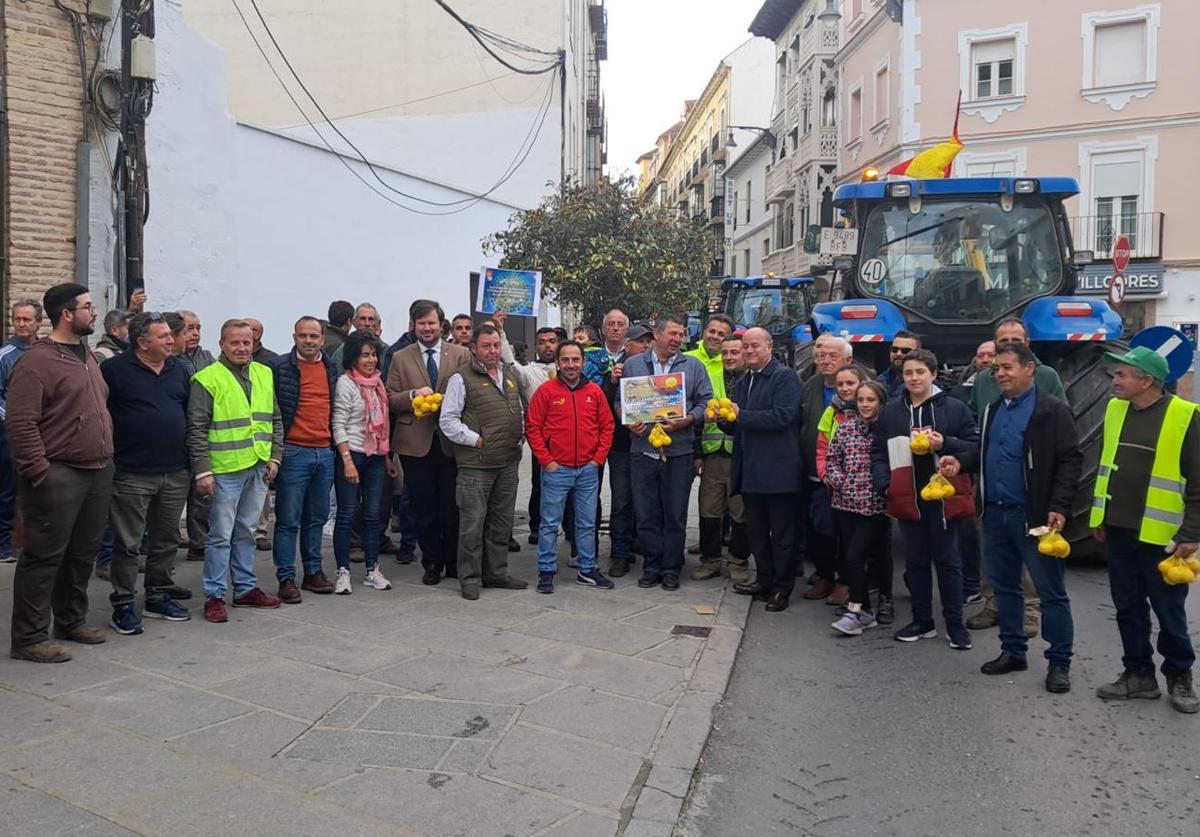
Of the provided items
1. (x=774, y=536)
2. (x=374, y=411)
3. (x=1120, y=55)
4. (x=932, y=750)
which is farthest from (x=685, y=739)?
(x=1120, y=55)

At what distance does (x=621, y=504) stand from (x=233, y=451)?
2974 millimetres

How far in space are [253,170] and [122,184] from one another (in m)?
2.98

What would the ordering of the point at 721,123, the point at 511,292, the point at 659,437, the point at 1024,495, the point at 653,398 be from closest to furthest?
the point at 1024,495
the point at 659,437
the point at 653,398
the point at 511,292
the point at 721,123

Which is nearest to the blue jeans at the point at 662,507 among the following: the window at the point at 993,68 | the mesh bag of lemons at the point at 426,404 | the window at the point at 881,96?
the mesh bag of lemons at the point at 426,404

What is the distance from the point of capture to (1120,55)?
25.8 meters

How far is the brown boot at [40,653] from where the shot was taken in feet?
18.5

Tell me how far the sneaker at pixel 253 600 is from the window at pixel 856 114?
92.5ft

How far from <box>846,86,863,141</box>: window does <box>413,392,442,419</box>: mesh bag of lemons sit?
26931 millimetres

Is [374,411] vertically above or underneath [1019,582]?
above

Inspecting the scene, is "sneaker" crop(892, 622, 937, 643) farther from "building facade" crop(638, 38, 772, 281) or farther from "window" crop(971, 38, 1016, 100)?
"building facade" crop(638, 38, 772, 281)

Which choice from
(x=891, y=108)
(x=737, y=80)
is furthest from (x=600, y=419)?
(x=737, y=80)

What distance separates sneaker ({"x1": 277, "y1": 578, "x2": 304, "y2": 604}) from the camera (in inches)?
277

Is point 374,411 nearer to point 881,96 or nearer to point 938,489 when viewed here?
point 938,489

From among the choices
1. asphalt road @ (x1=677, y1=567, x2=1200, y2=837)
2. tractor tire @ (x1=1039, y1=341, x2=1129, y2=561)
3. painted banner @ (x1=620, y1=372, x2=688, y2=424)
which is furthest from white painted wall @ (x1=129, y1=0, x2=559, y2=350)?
tractor tire @ (x1=1039, y1=341, x2=1129, y2=561)
